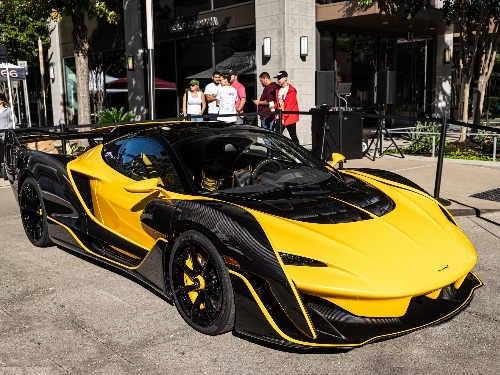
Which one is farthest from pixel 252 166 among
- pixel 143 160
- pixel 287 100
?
pixel 287 100

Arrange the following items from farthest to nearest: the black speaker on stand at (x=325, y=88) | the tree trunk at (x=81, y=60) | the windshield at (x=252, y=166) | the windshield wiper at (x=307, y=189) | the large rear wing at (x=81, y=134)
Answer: the tree trunk at (x=81, y=60) → the black speaker on stand at (x=325, y=88) → the large rear wing at (x=81, y=134) → the windshield at (x=252, y=166) → the windshield wiper at (x=307, y=189)

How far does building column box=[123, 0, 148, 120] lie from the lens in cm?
1984

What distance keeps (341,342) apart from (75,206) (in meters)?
2.83

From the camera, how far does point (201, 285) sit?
356 cm

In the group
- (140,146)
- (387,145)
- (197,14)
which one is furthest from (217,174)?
(197,14)

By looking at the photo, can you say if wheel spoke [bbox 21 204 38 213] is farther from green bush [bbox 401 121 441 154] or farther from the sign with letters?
the sign with letters

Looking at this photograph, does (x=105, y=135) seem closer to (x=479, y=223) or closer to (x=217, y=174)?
(x=217, y=174)

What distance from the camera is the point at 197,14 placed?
1792 centimetres

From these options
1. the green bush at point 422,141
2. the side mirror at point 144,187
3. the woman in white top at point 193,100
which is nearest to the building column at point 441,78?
the green bush at point 422,141

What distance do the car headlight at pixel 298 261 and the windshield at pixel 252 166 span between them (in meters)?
0.87

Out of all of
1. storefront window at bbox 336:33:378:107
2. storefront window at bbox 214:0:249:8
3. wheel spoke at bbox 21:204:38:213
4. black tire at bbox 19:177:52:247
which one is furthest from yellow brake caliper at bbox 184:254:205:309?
storefront window at bbox 336:33:378:107

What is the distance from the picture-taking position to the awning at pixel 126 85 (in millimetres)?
19328

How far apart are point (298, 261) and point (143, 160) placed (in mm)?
1862

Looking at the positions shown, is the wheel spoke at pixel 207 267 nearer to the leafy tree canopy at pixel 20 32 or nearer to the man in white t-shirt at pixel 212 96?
the man in white t-shirt at pixel 212 96
